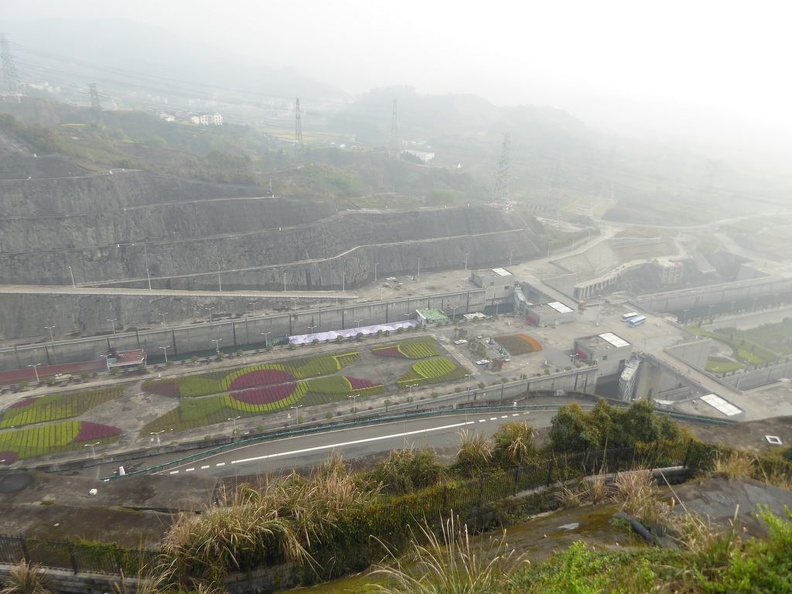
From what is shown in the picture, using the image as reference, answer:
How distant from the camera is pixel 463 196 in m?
91.6

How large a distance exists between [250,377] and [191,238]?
2218cm

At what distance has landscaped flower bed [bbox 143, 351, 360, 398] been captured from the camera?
3747 cm

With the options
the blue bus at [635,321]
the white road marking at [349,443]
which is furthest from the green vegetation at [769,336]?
the white road marking at [349,443]

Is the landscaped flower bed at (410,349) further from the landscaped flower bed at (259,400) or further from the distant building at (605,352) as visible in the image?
the distant building at (605,352)

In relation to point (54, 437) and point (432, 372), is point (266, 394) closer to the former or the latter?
point (432, 372)

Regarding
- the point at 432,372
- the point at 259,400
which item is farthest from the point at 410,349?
the point at 259,400

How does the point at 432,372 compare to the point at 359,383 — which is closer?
the point at 359,383

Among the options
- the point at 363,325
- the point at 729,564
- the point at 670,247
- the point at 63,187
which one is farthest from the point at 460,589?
the point at 670,247

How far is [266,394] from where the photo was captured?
1478 inches

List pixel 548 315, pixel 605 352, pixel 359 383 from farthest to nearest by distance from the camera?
pixel 548 315, pixel 605 352, pixel 359 383

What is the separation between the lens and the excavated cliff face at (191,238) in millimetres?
47750

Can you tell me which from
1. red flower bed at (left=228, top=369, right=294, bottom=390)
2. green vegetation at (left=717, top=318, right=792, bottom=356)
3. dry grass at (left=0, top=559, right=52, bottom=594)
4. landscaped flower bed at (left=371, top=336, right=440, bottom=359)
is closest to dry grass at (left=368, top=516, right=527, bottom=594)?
dry grass at (left=0, top=559, right=52, bottom=594)

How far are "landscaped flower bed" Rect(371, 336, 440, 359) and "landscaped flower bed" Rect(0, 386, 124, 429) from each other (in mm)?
21065

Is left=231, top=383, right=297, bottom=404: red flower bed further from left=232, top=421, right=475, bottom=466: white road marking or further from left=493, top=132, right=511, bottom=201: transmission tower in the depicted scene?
left=493, top=132, right=511, bottom=201: transmission tower
